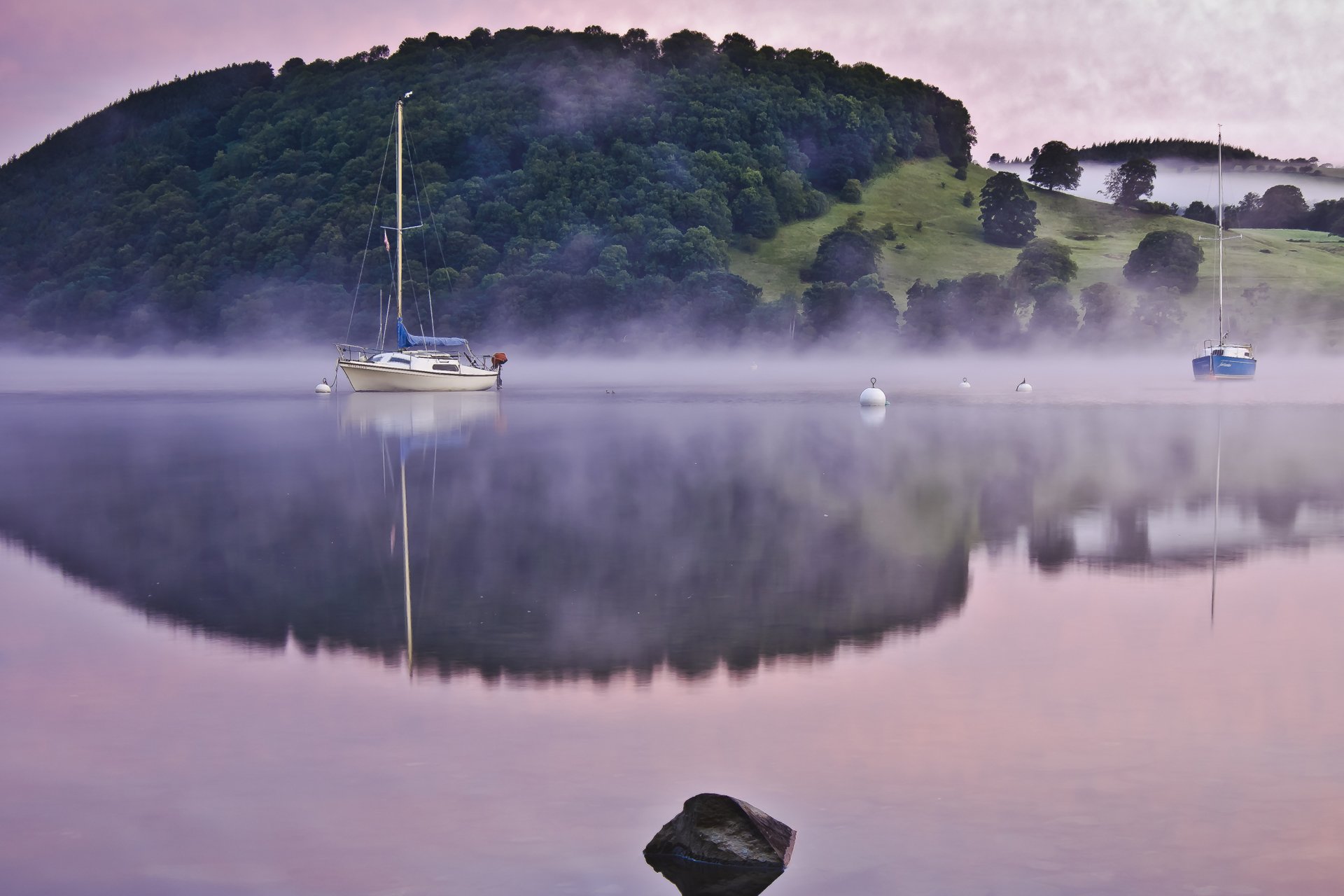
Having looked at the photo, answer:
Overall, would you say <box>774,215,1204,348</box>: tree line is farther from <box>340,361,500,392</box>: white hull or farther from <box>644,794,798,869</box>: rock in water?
<box>644,794,798,869</box>: rock in water

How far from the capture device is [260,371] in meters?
122

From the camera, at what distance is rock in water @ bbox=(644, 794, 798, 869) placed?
305 inches

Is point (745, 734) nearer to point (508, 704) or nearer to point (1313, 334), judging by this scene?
point (508, 704)

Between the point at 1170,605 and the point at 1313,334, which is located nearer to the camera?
the point at 1170,605

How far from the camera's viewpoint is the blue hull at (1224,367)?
90125mm

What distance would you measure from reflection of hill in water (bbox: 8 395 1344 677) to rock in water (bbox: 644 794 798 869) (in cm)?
388

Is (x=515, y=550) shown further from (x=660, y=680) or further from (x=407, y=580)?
(x=660, y=680)

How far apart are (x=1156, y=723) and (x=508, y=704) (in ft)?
14.7

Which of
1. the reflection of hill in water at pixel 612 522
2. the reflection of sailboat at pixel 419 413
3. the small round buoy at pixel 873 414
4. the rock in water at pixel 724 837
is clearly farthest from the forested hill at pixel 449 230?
the rock in water at pixel 724 837

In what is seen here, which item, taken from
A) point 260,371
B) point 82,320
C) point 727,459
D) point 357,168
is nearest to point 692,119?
point 357,168

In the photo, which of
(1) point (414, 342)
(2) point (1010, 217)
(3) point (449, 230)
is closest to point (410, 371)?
(1) point (414, 342)

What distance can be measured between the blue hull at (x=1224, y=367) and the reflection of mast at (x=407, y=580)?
74937 millimetres

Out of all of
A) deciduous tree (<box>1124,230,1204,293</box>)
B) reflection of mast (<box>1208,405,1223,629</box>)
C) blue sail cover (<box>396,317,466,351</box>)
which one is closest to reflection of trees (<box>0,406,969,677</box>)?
reflection of mast (<box>1208,405,1223,629</box>)

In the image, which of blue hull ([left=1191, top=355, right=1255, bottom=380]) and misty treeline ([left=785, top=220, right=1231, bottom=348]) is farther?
misty treeline ([left=785, top=220, right=1231, bottom=348])
